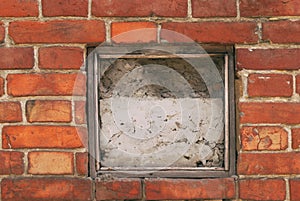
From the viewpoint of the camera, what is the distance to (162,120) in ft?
6.57

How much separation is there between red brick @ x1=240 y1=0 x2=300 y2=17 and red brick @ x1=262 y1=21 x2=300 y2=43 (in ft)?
0.12

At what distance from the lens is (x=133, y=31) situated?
1.93 meters

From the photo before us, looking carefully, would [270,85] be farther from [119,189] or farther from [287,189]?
[119,189]

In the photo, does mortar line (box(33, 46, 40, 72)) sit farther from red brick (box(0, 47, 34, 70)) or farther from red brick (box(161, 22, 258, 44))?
red brick (box(161, 22, 258, 44))

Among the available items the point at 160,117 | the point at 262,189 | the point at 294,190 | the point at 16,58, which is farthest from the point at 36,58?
the point at 294,190

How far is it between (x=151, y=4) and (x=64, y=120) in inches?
20.8

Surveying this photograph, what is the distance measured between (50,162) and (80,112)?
0.71 feet

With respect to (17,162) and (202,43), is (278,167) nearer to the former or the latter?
(202,43)

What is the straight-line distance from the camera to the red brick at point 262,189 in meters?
1.94

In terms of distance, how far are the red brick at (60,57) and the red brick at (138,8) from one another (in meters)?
0.16

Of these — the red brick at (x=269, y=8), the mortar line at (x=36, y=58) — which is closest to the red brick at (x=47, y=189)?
the mortar line at (x=36, y=58)

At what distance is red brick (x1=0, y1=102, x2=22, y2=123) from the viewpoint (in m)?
1.93

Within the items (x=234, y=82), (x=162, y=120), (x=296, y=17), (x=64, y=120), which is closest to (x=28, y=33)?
(x=64, y=120)

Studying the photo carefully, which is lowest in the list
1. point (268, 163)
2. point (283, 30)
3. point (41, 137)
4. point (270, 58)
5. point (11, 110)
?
point (268, 163)
